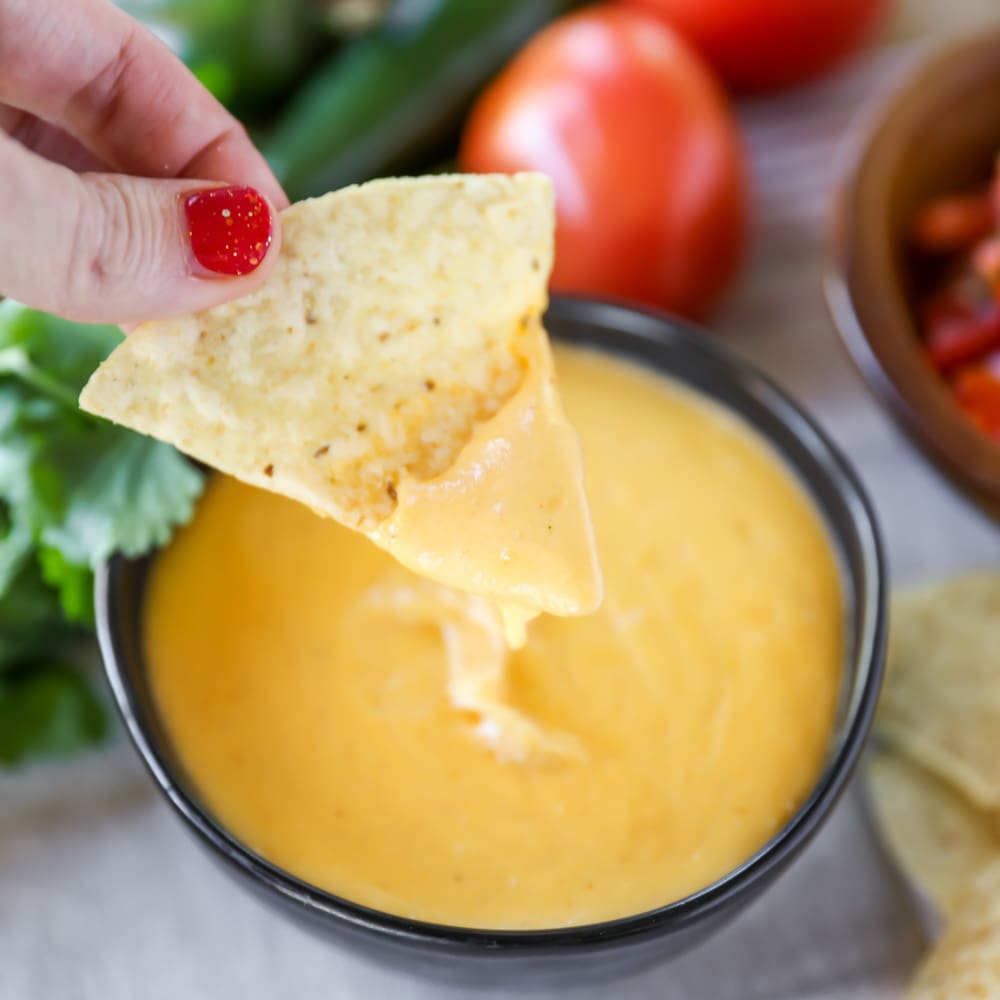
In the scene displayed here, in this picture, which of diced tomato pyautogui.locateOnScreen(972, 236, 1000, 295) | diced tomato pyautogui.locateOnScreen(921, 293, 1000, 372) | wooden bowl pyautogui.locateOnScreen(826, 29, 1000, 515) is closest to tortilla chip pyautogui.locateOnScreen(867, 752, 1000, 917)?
wooden bowl pyautogui.locateOnScreen(826, 29, 1000, 515)

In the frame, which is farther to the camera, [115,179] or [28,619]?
[28,619]

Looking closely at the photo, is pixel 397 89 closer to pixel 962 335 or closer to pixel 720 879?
pixel 962 335

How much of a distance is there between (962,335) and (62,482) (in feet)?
4.42

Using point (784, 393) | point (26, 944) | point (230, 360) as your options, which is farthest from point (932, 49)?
point (26, 944)

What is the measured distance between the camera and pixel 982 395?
6.18ft

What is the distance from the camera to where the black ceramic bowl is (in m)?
1.22

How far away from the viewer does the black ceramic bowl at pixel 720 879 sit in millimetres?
1225

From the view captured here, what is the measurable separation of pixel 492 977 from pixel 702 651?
1.50 feet

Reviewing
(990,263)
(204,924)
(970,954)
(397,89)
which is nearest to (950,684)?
(970,954)

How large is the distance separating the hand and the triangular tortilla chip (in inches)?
2.6

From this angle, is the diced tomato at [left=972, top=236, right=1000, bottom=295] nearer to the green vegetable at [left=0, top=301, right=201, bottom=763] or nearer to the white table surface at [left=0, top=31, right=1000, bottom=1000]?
the white table surface at [left=0, top=31, right=1000, bottom=1000]

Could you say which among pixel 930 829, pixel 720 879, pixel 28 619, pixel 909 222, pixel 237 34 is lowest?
pixel 930 829

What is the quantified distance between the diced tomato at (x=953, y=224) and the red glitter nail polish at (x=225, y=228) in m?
1.32

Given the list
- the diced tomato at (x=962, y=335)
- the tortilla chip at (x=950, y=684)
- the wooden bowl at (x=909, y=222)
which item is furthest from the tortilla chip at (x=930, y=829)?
the diced tomato at (x=962, y=335)
